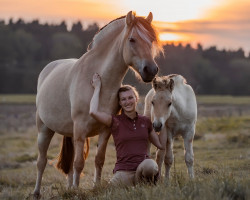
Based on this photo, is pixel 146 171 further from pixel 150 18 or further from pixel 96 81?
pixel 150 18

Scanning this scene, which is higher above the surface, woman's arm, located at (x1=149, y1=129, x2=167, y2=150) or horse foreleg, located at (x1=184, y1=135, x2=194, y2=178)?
woman's arm, located at (x1=149, y1=129, x2=167, y2=150)

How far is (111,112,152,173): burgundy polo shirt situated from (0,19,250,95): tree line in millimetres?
49530

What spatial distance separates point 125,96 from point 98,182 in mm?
1166

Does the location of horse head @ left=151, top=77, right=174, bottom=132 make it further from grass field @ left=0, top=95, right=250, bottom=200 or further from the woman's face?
grass field @ left=0, top=95, right=250, bottom=200

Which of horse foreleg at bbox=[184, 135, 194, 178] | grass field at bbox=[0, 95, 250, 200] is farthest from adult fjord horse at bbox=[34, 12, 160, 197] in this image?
horse foreleg at bbox=[184, 135, 194, 178]

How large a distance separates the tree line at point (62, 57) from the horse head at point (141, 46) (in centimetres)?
4965

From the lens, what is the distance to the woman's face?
5.89 metres

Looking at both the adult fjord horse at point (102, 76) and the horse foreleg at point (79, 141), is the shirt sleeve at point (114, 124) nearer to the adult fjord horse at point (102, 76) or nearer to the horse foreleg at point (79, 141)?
the adult fjord horse at point (102, 76)

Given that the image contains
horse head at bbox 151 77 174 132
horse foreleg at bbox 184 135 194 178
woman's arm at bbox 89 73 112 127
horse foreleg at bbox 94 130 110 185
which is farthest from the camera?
horse foreleg at bbox 184 135 194 178

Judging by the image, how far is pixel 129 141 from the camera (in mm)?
5891

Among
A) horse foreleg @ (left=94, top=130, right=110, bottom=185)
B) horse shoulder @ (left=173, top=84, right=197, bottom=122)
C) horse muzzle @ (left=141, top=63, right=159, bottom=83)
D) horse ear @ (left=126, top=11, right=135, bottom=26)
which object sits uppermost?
horse ear @ (left=126, top=11, right=135, bottom=26)

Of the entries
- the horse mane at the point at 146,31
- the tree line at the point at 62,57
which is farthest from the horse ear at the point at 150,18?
the tree line at the point at 62,57

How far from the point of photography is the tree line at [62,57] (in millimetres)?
58375

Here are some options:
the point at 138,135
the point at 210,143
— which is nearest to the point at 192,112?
the point at 138,135
